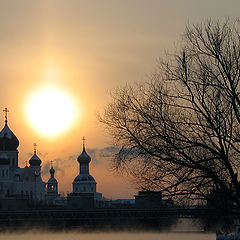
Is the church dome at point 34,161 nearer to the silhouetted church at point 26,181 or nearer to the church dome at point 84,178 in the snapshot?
the silhouetted church at point 26,181

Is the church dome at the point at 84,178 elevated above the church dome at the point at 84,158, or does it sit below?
below

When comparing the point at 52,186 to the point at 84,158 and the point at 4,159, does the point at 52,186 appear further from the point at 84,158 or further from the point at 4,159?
the point at 4,159

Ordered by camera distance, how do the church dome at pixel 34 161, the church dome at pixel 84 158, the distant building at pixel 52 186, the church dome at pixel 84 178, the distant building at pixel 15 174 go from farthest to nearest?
the distant building at pixel 52 186 → the church dome at pixel 34 161 → the church dome at pixel 84 178 → the church dome at pixel 84 158 → the distant building at pixel 15 174

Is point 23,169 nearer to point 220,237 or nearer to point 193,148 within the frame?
point 220,237

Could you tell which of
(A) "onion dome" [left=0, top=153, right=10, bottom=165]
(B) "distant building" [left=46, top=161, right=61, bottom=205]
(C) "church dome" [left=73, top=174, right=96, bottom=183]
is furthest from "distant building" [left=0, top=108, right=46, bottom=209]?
(B) "distant building" [left=46, top=161, right=61, bottom=205]

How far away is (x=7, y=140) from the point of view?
398 feet

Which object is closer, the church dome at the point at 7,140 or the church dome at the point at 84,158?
the church dome at the point at 7,140

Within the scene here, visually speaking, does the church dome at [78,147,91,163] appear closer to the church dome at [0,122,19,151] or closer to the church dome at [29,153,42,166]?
the church dome at [29,153,42,166]

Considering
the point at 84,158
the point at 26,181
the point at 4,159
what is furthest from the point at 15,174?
the point at 84,158

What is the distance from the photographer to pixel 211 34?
60.3ft

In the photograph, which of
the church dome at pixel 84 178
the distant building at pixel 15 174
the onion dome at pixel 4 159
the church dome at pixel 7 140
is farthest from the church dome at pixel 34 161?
the onion dome at pixel 4 159

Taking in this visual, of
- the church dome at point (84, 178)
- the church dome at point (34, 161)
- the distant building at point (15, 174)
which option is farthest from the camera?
the church dome at point (34, 161)

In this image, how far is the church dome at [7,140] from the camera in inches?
4776

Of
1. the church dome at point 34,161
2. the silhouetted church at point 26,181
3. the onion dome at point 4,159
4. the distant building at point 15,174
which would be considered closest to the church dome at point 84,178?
the silhouetted church at point 26,181
